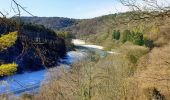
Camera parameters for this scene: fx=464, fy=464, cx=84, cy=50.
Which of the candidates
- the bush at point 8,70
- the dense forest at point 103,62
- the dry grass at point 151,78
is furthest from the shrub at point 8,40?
the dry grass at point 151,78

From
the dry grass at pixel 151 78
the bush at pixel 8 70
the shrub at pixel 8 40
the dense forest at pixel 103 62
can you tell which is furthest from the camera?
the dry grass at pixel 151 78

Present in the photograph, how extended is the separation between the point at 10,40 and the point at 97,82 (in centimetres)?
2661

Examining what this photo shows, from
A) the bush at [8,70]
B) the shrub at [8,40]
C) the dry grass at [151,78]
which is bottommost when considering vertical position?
the dry grass at [151,78]

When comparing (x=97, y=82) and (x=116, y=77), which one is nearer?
(x=97, y=82)

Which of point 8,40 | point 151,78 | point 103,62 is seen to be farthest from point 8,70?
point 103,62

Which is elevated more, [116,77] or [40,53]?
[40,53]

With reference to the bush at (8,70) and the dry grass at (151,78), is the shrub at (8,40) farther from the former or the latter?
the dry grass at (151,78)

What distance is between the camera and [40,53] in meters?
3.42

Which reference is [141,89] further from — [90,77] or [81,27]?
[81,27]

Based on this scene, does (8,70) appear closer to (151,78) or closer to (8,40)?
(8,40)

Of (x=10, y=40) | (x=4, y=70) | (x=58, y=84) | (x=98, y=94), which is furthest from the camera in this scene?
(x=58, y=84)

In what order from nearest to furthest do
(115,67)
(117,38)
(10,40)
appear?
(10,40) → (115,67) → (117,38)

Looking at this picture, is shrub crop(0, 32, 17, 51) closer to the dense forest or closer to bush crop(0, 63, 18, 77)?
the dense forest

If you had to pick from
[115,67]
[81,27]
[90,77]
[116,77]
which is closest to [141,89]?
[90,77]
